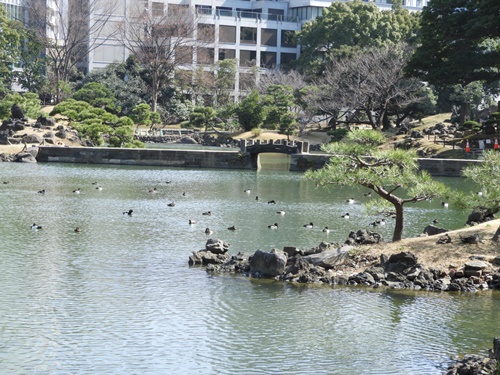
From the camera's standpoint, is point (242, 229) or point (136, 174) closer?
point (242, 229)

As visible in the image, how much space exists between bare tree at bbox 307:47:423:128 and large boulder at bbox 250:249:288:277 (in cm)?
4800

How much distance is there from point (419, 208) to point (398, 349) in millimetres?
22058

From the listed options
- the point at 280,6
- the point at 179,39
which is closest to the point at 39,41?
the point at 179,39

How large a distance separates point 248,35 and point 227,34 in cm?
274

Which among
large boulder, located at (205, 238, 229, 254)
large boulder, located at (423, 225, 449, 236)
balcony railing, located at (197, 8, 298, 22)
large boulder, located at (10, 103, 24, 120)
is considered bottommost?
large boulder, located at (205, 238, 229, 254)

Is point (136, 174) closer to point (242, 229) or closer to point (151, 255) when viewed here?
point (242, 229)

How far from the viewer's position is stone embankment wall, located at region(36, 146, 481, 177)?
177ft

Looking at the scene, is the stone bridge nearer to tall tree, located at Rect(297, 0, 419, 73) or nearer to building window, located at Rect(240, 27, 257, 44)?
tall tree, located at Rect(297, 0, 419, 73)

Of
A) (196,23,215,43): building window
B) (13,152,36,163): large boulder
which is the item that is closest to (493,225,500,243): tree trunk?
(13,152,36,163): large boulder

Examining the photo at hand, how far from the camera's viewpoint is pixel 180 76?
89812 millimetres

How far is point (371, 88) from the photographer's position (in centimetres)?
6950

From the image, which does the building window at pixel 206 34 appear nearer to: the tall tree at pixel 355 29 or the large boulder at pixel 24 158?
the tall tree at pixel 355 29

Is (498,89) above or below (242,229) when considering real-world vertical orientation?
above

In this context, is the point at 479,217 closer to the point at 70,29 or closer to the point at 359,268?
the point at 359,268
